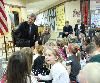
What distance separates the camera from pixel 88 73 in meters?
1.74

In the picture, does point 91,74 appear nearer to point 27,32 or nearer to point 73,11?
point 27,32

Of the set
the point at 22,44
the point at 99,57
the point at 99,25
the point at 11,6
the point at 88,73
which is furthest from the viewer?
the point at 99,25

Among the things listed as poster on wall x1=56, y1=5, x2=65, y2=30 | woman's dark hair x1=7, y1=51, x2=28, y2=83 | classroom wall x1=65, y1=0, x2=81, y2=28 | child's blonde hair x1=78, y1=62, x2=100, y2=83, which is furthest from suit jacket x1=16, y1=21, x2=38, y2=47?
poster on wall x1=56, y1=5, x2=65, y2=30

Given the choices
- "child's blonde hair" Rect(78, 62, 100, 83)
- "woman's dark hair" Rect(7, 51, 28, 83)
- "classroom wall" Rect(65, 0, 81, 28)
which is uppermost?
"classroom wall" Rect(65, 0, 81, 28)

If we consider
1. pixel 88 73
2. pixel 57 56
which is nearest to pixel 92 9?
pixel 57 56

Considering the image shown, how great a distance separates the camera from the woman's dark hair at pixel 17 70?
2.82 m

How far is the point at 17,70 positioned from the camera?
9.29ft

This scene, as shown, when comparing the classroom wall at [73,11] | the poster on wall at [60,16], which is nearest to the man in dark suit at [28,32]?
the classroom wall at [73,11]

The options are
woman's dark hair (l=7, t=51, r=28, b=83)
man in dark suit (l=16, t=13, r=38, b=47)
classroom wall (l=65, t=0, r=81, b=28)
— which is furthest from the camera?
classroom wall (l=65, t=0, r=81, b=28)

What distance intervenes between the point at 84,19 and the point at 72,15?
118 centimetres

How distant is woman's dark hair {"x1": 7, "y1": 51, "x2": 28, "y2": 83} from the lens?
2.82 m

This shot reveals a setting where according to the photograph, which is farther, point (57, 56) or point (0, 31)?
point (0, 31)

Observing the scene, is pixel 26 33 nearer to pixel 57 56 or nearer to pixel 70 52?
pixel 70 52

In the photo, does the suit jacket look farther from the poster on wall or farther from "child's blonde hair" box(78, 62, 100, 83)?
the poster on wall
